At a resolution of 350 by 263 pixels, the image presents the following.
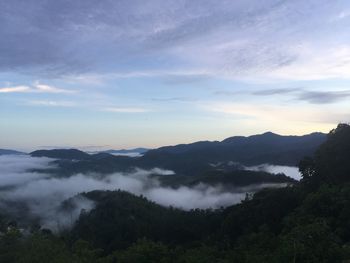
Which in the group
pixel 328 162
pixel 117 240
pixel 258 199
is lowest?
pixel 117 240

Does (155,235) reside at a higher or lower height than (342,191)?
lower

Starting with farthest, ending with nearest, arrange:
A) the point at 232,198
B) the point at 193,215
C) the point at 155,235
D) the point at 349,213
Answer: the point at 232,198
the point at 193,215
the point at 155,235
the point at 349,213

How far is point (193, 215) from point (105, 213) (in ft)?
116

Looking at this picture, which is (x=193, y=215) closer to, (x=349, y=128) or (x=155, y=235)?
(x=155, y=235)

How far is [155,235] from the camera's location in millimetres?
127500

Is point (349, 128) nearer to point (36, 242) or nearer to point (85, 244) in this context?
point (85, 244)

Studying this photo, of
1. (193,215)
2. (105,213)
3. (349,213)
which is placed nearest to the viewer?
(349,213)

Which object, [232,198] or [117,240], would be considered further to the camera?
[232,198]

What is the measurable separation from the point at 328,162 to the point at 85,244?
44491mm

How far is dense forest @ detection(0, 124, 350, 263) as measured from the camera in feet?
80.1

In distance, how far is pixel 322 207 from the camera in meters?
43.2

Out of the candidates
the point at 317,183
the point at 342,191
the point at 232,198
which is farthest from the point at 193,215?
the point at 342,191

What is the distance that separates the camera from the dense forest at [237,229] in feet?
80.1

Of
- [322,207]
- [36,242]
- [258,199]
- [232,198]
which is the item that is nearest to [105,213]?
[232,198]
